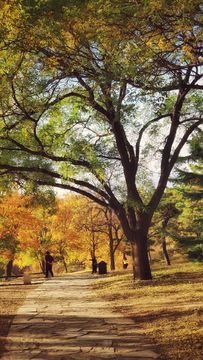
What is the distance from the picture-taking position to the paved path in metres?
4.12

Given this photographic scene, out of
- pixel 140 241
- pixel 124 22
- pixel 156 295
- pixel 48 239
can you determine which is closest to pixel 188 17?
pixel 124 22

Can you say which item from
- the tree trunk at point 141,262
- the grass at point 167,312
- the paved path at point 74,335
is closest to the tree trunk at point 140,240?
the tree trunk at point 141,262

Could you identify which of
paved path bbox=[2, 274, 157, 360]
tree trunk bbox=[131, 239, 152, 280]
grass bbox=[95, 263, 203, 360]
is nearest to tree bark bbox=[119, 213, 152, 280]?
tree trunk bbox=[131, 239, 152, 280]

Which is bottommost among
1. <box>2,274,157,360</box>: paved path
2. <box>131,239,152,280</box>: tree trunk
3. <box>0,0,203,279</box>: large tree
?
<box>2,274,157,360</box>: paved path

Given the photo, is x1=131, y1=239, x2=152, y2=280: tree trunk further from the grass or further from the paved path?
the paved path

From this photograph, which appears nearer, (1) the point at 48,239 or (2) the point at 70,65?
(2) the point at 70,65

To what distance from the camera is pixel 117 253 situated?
35.3m

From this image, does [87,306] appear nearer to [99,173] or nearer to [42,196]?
[99,173]

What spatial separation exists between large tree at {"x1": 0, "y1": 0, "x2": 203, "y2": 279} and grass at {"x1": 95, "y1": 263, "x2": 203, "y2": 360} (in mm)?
2380

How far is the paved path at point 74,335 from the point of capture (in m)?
4.12

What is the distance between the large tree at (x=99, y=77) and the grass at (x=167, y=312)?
2.38 meters

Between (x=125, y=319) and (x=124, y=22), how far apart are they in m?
6.45

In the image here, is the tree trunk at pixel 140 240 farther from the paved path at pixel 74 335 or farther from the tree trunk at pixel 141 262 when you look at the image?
the paved path at pixel 74 335

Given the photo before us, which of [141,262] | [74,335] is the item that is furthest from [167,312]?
[141,262]
